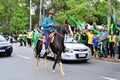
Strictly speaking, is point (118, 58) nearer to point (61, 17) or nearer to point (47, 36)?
point (47, 36)

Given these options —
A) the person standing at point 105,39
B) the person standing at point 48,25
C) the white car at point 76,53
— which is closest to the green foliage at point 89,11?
the person standing at point 105,39

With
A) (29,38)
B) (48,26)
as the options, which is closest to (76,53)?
(48,26)

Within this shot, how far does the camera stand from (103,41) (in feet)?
57.5

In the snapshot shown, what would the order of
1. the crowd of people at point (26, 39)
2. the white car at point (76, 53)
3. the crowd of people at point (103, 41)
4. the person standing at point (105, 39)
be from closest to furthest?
the white car at point (76, 53) → the crowd of people at point (103, 41) → the person standing at point (105, 39) → the crowd of people at point (26, 39)

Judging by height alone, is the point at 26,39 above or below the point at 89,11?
below

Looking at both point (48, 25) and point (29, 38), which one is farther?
point (29, 38)

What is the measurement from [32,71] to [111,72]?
3.22 meters

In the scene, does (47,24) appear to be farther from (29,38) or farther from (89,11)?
(89,11)

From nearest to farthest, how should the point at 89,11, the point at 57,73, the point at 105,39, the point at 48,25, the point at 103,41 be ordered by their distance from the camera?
the point at 57,73, the point at 48,25, the point at 105,39, the point at 103,41, the point at 89,11

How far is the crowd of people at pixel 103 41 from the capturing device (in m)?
17.0

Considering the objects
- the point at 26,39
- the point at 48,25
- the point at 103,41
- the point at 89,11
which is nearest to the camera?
the point at 48,25

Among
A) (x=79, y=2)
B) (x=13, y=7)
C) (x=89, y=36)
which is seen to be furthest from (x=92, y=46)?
(x=13, y=7)

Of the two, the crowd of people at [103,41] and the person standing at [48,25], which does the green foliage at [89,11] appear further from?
the person standing at [48,25]

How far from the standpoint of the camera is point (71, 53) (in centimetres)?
1512
